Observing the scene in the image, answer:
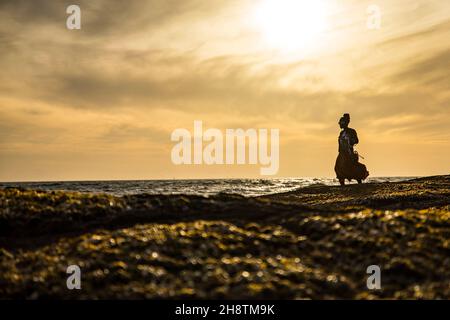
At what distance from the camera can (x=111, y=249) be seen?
13031mm

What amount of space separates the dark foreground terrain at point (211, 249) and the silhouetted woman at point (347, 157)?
31474 millimetres

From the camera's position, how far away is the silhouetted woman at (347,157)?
4772 centimetres

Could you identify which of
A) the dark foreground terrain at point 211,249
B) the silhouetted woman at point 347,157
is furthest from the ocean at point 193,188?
the dark foreground terrain at point 211,249

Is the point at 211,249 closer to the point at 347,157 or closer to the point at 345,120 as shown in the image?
the point at 345,120

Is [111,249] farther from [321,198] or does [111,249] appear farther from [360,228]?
[321,198]

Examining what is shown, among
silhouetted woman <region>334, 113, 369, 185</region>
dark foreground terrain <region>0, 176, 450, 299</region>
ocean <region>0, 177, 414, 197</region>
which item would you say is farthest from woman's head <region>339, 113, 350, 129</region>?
dark foreground terrain <region>0, 176, 450, 299</region>

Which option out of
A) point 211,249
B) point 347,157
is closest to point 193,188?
point 347,157

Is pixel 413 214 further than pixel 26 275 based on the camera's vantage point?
Yes

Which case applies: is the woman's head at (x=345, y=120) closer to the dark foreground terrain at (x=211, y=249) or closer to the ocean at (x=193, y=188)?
the ocean at (x=193, y=188)

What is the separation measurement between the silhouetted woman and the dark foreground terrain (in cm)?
3147

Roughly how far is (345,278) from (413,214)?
20.7 feet

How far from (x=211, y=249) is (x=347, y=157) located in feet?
126
